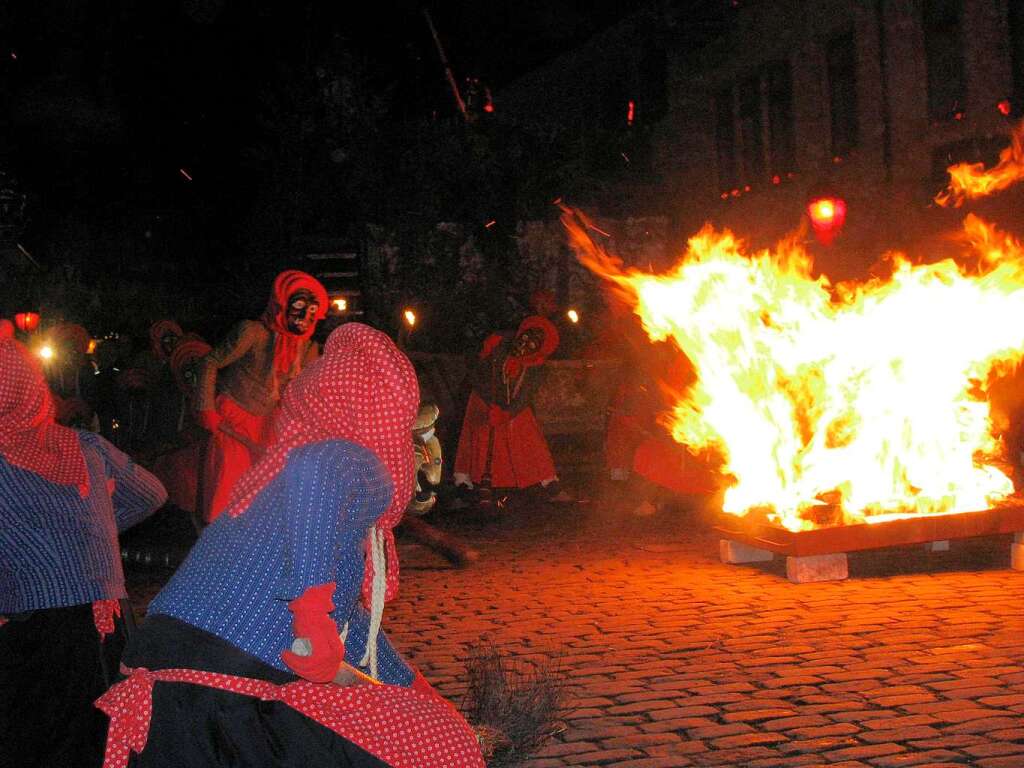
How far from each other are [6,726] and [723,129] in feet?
70.9

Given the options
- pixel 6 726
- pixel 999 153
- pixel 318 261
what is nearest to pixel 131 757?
pixel 6 726

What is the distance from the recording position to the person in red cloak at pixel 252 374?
29.8 feet

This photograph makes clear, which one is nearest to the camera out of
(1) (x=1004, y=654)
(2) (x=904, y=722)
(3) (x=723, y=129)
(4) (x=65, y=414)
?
(2) (x=904, y=722)

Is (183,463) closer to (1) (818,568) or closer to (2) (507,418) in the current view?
(2) (507,418)

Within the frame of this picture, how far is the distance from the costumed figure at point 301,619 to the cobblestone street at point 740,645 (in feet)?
5.97

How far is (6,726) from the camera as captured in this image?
4406mm

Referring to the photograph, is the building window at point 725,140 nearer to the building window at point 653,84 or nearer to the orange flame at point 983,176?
the building window at point 653,84

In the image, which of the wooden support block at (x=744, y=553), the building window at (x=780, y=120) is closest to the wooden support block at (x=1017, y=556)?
the wooden support block at (x=744, y=553)

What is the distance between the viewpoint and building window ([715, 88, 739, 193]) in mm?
24219

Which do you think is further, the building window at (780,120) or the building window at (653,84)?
the building window at (653,84)

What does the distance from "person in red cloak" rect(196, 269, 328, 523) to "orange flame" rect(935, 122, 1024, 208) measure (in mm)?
11371

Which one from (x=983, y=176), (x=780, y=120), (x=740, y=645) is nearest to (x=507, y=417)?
(x=740, y=645)

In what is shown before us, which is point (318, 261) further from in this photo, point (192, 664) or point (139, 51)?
point (192, 664)

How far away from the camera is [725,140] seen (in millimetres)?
24484
